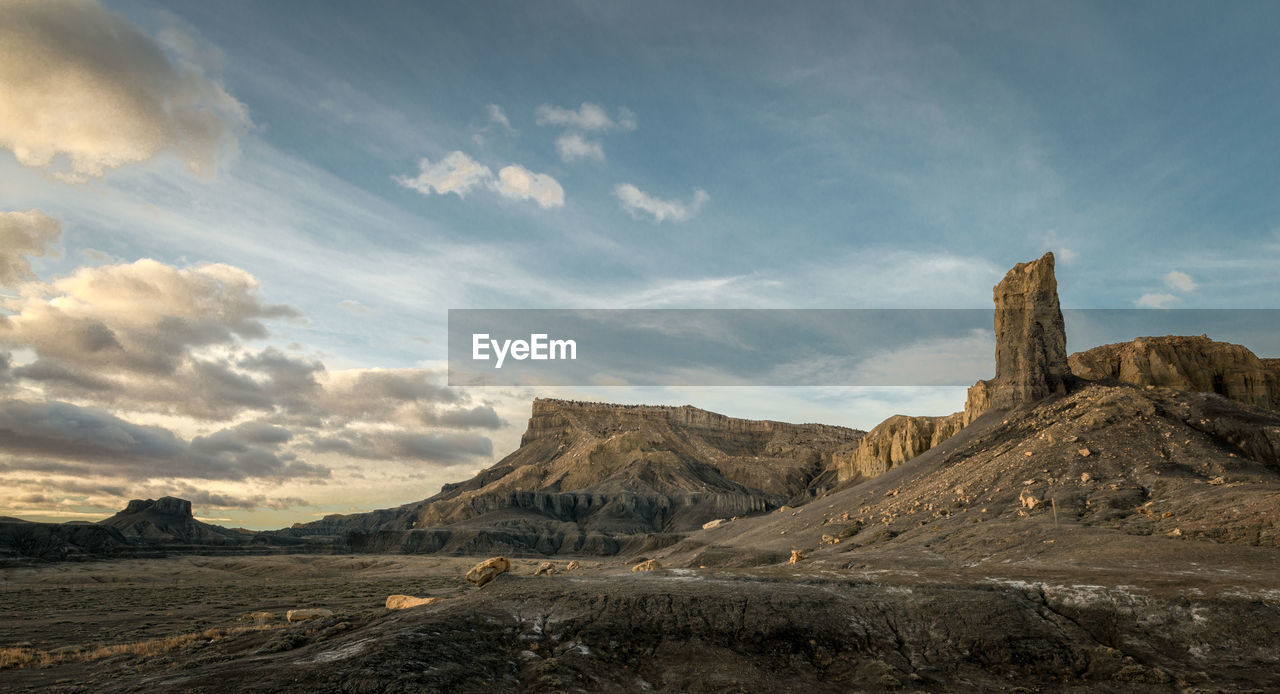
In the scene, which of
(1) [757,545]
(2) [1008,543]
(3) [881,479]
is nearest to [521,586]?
(2) [1008,543]

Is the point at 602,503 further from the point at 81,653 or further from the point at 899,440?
the point at 81,653

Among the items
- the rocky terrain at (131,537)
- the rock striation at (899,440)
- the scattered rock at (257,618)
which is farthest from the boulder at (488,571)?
the rocky terrain at (131,537)

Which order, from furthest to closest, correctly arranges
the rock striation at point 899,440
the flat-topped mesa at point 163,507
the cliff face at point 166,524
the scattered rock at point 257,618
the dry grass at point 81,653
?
the flat-topped mesa at point 163,507
the cliff face at point 166,524
the rock striation at point 899,440
the scattered rock at point 257,618
the dry grass at point 81,653

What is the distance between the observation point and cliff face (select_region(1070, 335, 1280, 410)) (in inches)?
3187

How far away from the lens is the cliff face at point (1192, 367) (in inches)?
3187

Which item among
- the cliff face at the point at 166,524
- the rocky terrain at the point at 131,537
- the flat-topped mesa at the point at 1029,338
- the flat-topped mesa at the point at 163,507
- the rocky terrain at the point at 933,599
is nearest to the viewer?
the rocky terrain at the point at 933,599

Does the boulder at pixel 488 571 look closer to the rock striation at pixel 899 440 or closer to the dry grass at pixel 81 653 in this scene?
the dry grass at pixel 81 653

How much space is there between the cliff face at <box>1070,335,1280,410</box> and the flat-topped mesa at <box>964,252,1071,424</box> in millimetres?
26614

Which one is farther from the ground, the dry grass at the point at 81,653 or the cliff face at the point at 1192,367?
the cliff face at the point at 1192,367

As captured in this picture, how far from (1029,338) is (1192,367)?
42.8 m

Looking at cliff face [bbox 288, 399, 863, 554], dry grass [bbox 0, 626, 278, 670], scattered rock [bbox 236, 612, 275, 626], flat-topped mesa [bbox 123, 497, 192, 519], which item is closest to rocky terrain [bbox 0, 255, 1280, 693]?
dry grass [bbox 0, 626, 278, 670]

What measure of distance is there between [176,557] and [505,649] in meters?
119

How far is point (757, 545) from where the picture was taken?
173ft

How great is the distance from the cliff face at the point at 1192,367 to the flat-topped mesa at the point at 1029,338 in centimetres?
2661
